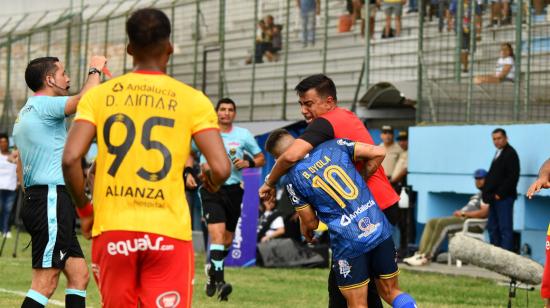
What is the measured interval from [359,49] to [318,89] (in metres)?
16.8

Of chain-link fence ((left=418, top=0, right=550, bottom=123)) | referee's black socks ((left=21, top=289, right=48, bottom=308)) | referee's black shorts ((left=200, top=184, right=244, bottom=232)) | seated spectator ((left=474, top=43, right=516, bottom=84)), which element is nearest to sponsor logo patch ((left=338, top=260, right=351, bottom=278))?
referee's black socks ((left=21, top=289, right=48, bottom=308))

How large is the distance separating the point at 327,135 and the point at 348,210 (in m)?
0.53

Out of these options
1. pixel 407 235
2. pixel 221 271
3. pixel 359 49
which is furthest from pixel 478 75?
pixel 221 271

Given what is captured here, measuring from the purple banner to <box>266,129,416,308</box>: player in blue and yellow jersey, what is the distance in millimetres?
9904

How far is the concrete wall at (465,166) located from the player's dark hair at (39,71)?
1066 centimetres

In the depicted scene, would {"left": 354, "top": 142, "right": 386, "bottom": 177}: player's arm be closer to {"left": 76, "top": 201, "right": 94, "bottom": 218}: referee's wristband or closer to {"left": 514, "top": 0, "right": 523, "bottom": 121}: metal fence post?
{"left": 76, "top": 201, "right": 94, "bottom": 218}: referee's wristband

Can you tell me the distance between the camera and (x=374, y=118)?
23328mm

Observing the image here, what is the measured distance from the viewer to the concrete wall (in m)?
18.4

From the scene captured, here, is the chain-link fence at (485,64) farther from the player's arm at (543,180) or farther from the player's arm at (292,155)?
the player's arm at (292,155)

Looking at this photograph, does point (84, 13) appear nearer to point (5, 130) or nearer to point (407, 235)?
point (5, 130)

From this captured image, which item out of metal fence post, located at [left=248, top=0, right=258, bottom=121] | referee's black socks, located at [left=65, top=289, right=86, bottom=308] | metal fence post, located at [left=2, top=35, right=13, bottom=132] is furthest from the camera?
metal fence post, located at [left=2, top=35, right=13, bottom=132]

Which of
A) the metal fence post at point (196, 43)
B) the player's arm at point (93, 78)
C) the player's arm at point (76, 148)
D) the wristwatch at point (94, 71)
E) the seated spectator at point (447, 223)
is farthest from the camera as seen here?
the metal fence post at point (196, 43)

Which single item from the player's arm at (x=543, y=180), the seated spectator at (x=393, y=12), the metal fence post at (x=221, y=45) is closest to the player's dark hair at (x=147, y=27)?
the player's arm at (x=543, y=180)

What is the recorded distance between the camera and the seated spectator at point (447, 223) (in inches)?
755
